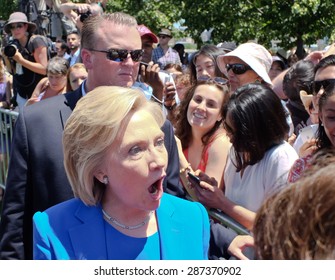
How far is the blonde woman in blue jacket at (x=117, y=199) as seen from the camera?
6.73 feet

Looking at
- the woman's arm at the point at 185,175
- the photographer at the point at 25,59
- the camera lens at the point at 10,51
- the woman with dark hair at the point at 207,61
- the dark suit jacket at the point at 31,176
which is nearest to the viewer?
the dark suit jacket at the point at 31,176

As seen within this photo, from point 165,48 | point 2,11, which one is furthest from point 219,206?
point 2,11

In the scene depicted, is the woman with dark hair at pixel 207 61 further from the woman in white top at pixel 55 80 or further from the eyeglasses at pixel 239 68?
the woman in white top at pixel 55 80

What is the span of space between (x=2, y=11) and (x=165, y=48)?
2190 cm

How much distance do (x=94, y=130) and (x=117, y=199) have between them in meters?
0.27

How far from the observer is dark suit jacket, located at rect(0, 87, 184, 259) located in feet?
8.69

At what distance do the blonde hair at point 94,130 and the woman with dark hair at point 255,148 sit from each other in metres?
0.97

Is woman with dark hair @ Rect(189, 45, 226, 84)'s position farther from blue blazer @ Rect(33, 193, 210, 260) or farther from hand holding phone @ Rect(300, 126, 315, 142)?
blue blazer @ Rect(33, 193, 210, 260)

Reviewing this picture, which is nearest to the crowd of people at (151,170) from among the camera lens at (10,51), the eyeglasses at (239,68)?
the eyeglasses at (239,68)

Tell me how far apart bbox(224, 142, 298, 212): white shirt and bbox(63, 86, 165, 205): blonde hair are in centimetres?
100

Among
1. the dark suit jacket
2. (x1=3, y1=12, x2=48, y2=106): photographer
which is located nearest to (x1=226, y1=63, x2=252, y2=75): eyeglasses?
the dark suit jacket

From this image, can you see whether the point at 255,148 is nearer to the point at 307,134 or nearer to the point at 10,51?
the point at 307,134

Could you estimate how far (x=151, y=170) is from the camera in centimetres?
208

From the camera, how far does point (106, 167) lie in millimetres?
2121
